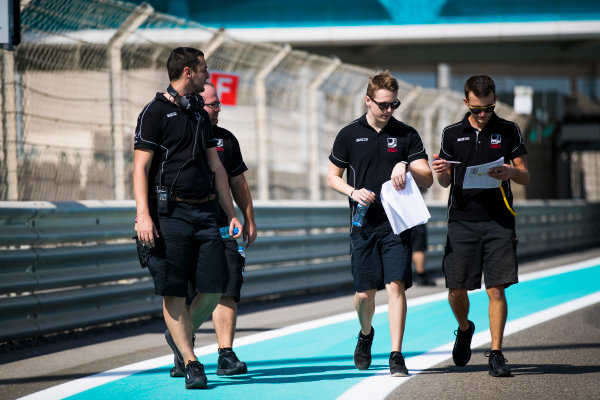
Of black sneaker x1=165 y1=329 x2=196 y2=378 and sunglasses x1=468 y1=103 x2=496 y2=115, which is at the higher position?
sunglasses x1=468 y1=103 x2=496 y2=115

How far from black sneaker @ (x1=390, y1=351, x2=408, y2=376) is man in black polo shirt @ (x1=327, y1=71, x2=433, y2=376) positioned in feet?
1.03

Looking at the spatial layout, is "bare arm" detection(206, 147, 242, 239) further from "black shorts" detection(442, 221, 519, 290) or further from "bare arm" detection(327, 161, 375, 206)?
"black shorts" detection(442, 221, 519, 290)

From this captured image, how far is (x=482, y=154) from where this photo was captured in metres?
6.27

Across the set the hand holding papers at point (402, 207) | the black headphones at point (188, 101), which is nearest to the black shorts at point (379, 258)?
the hand holding papers at point (402, 207)

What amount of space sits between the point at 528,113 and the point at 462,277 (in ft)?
66.6

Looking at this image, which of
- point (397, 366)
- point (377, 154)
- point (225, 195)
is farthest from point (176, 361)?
point (377, 154)

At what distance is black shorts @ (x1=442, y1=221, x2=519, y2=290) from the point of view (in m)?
6.23

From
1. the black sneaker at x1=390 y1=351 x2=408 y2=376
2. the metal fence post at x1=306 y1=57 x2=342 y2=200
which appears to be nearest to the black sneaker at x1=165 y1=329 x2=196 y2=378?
the black sneaker at x1=390 y1=351 x2=408 y2=376

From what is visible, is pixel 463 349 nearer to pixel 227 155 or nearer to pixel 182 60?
pixel 227 155

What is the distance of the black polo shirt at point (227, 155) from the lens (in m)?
6.38

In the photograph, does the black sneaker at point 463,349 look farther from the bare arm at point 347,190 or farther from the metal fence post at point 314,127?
the metal fence post at point 314,127

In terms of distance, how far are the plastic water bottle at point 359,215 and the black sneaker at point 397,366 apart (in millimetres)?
887

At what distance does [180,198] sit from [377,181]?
4.59ft

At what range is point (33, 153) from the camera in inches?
315
